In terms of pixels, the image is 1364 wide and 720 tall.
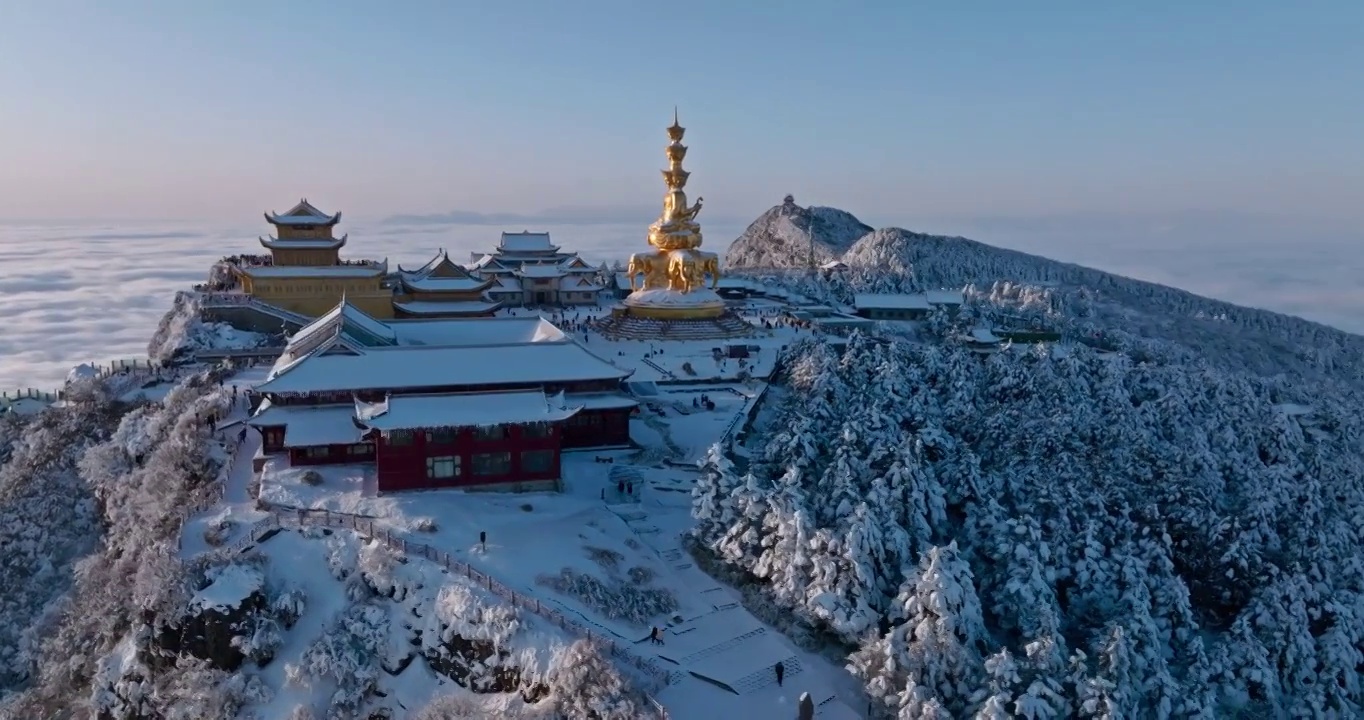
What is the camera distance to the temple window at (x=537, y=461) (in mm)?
26734

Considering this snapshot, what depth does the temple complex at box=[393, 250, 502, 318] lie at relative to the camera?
51800mm

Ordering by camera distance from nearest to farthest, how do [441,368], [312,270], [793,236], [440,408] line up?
[440,408] < [441,368] < [312,270] < [793,236]

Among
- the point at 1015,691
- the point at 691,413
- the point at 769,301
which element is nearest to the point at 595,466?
the point at 691,413

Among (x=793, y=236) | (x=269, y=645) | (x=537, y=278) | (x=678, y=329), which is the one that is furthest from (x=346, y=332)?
(x=793, y=236)

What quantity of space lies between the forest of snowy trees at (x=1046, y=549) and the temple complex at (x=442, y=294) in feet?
82.9

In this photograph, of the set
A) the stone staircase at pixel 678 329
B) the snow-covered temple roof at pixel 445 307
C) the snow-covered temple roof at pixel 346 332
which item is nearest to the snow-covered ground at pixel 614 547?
the snow-covered temple roof at pixel 346 332

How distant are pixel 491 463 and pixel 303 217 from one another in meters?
31.5

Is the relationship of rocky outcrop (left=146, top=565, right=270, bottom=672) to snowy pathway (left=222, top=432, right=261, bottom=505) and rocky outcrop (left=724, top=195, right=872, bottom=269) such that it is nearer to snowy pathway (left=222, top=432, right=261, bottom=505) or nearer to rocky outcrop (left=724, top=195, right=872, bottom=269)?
snowy pathway (left=222, top=432, right=261, bottom=505)

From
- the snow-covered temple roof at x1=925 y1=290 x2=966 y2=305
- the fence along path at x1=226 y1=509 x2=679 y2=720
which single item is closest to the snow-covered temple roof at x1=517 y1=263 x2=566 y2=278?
the snow-covered temple roof at x1=925 y1=290 x2=966 y2=305

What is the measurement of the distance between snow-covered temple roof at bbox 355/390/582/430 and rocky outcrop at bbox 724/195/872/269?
90204 millimetres

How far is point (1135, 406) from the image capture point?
35938 millimetres

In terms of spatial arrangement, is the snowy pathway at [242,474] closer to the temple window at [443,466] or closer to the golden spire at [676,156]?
the temple window at [443,466]

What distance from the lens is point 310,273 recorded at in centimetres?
5038

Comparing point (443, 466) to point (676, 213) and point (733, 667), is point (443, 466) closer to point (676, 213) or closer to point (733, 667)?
point (733, 667)
